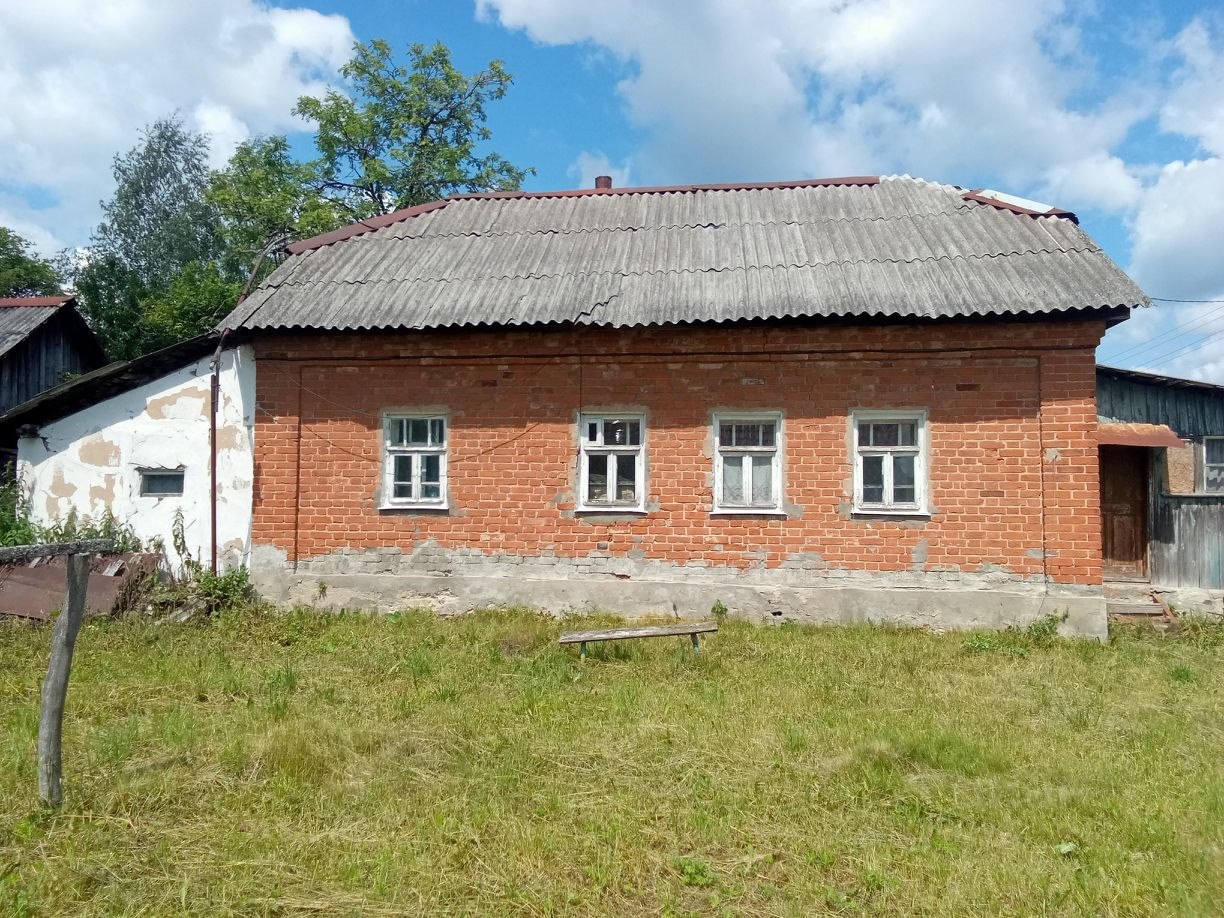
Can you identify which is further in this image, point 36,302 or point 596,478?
point 36,302

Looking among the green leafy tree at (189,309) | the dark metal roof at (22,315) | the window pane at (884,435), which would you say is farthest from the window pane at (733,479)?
the green leafy tree at (189,309)

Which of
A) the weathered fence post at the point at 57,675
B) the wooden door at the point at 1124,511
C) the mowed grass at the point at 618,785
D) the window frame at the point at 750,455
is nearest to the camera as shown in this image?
the mowed grass at the point at 618,785

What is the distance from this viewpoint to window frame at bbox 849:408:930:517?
859 cm

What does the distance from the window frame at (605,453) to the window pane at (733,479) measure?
91 cm

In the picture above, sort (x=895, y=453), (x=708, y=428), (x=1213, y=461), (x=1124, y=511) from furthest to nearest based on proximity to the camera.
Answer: (x=1213, y=461) < (x=1124, y=511) < (x=708, y=428) < (x=895, y=453)

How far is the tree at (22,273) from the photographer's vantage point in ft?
86.3

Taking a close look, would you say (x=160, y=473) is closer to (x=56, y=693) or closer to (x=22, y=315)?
(x=56, y=693)

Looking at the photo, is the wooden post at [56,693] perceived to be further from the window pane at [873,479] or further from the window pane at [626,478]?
the window pane at [873,479]

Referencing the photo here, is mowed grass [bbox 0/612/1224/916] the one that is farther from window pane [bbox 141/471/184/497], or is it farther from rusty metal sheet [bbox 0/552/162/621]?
window pane [bbox 141/471/184/497]

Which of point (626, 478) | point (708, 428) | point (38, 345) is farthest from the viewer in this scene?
point (38, 345)

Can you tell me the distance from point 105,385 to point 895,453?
30.3 feet

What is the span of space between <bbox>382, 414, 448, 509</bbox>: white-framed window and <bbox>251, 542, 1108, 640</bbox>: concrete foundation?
2.14ft

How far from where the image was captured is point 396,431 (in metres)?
9.47

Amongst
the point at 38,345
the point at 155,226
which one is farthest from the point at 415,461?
the point at 155,226
